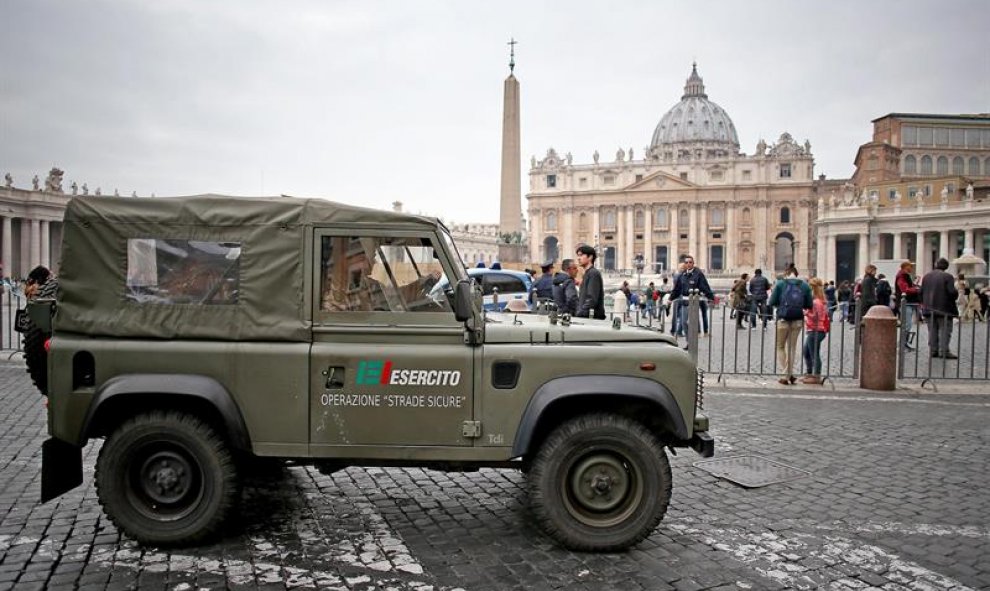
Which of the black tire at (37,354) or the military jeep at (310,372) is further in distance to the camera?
the black tire at (37,354)

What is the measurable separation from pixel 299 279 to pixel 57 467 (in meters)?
2.11

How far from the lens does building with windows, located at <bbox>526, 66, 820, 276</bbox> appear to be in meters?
111

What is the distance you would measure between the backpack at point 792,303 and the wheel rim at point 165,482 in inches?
397

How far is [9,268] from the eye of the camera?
6688cm

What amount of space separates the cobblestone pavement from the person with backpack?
4554mm

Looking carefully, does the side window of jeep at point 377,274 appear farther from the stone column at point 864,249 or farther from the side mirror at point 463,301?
the stone column at point 864,249

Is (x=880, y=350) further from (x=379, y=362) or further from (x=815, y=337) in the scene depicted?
(x=379, y=362)

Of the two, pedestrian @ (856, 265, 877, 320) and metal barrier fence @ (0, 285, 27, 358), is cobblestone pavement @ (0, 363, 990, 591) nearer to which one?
metal barrier fence @ (0, 285, 27, 358)

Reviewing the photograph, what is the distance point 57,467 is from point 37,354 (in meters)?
0.86

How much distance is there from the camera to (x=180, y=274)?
4.78 m

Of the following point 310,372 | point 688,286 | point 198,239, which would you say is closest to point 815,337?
point 688,286

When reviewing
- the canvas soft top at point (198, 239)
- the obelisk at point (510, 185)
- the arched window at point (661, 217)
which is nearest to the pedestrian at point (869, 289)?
the canvas soft top at point (198, 239)

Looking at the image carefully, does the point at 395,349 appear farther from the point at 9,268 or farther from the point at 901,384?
the point at 9,268

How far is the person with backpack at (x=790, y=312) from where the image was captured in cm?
1205
